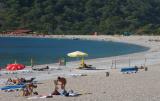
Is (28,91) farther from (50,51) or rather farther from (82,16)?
(82,16)

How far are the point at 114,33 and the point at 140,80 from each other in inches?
4706

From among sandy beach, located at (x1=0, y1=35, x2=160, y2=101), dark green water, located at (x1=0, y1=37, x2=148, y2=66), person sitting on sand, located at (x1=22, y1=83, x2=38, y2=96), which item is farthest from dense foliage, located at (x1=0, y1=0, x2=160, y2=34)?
person sitting on sand, located at (x1=22, y1=83, x2=38, y2=96)

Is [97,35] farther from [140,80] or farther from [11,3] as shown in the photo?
[140,80]

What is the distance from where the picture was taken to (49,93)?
2452 centimetres

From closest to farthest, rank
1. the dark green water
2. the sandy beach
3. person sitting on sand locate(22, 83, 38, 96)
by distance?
the sandy beach → person sitting on sand locate(22, 83, 38, 96) → the dark green water

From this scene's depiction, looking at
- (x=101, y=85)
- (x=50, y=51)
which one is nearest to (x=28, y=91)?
(x=101, y=85)

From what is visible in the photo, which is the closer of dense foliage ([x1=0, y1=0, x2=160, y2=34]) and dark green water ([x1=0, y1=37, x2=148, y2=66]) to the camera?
dark green water ([x1=0, y1=37, x2=148, y2=66])

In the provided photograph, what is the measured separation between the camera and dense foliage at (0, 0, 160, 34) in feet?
502

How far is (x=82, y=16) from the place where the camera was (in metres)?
165

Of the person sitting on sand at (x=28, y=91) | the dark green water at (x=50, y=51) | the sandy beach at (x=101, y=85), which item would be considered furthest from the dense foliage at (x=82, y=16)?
the person sitting on sand at (x=28, y=91)

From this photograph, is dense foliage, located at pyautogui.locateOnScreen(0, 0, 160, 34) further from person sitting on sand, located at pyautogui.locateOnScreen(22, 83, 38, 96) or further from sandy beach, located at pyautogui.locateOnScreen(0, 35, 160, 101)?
person sitting on sand, located at pyautogui.locateOnScreen(22, 83, 38, 96)

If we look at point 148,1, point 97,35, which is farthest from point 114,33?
point 148,1

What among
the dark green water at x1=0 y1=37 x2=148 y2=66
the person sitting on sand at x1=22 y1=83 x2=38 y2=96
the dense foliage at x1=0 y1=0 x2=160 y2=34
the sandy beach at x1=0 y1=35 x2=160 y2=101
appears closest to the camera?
the sandy beach at x1=0 y1=35 x2=160 y2=101

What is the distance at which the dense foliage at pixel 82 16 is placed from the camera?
153 meters
